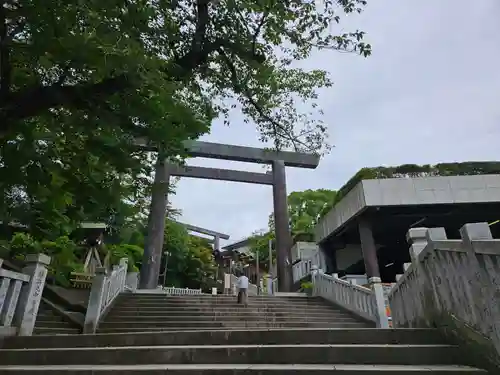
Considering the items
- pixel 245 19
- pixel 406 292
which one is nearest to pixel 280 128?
pixel 245 19

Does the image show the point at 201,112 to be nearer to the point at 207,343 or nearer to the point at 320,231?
the point at 207,343

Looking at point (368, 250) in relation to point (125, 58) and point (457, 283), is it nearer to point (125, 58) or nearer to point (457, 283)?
point (457, 283)

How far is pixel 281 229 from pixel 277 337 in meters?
10.7

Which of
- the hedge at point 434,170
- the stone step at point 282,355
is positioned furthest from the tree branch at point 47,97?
the hedge at point 434,170

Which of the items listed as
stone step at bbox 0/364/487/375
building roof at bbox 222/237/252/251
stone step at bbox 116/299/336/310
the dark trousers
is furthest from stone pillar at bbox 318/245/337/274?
building roof at bbox 222/237/252/251

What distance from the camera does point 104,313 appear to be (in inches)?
283

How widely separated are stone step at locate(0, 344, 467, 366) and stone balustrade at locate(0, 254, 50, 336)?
1769mm

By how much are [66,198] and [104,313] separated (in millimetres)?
3922

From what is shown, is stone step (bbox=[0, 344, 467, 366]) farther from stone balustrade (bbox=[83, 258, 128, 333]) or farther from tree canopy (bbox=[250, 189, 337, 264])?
tree canopy (bbox=[250, 189, 337, 264])

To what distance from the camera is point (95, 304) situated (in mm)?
6672

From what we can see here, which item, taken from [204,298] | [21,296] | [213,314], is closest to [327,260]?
[204,298]

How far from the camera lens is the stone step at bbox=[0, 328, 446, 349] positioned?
3.25 metres

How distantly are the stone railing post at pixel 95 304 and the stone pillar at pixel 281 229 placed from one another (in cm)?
793

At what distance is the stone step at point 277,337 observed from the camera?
10.7 feet
